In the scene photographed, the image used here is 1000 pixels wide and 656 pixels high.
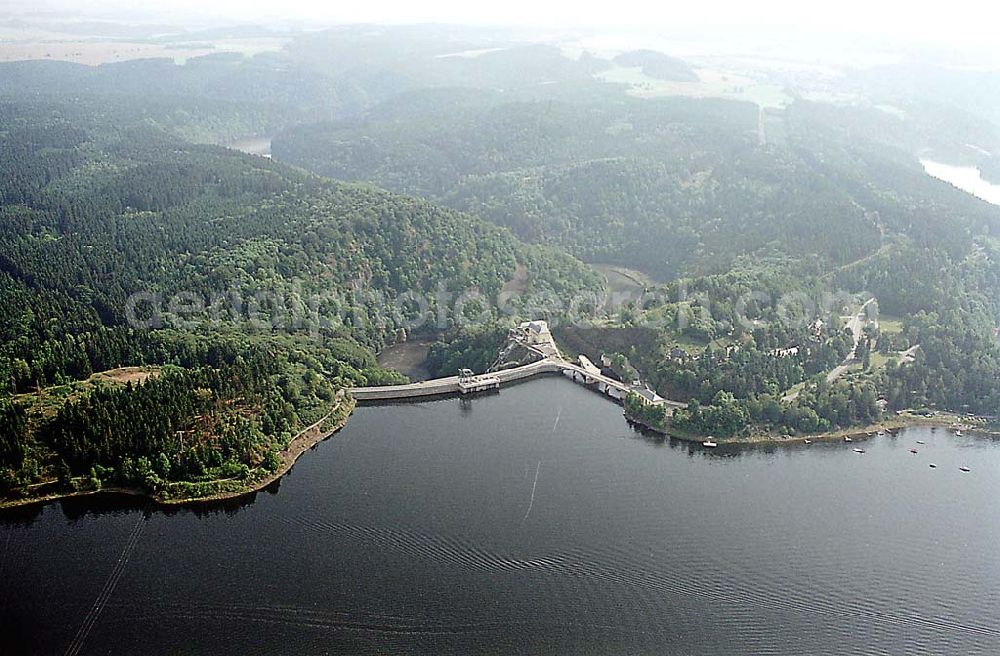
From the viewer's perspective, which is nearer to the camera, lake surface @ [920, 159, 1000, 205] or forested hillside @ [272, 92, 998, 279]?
forested hillside @ [272, 92, 998, 279]

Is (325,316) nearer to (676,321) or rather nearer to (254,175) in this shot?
(676,321)

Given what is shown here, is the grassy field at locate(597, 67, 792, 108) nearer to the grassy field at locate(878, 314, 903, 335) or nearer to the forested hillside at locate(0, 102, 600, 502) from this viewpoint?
the forested hillside at locate(0, 102, 600, 502)

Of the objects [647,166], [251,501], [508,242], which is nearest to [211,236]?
[508,242]

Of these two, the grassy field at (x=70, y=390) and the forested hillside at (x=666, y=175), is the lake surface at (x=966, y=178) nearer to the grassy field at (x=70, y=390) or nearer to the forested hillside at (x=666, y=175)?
the forested hillside at (x=666, y=175)

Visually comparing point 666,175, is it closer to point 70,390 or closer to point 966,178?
point 966,178

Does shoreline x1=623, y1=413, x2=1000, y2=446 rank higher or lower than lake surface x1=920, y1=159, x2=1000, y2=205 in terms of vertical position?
lower

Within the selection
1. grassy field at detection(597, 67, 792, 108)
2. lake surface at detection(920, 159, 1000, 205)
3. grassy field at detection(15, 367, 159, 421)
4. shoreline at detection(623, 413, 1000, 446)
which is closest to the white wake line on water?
shoreline at detection(623, 413, 1000, 446)
